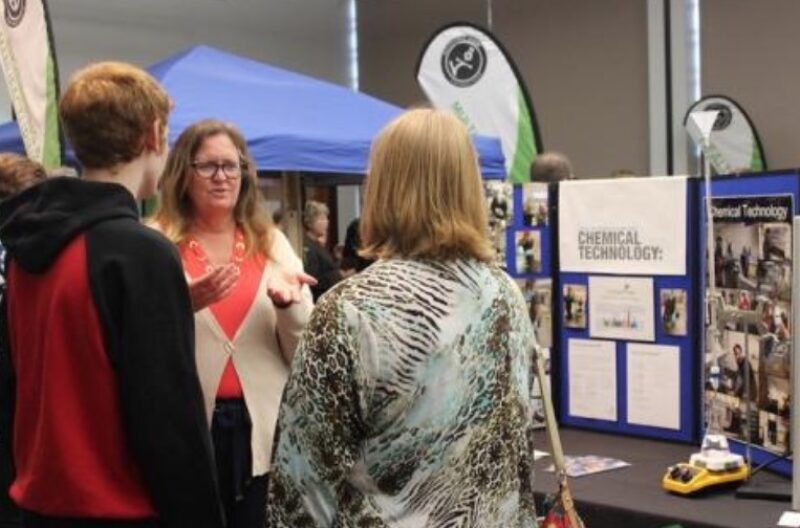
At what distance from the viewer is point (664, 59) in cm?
762

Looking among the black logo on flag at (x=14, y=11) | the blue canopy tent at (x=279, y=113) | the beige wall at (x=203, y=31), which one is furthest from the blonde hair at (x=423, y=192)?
the beige wall at (x=203, y=31)

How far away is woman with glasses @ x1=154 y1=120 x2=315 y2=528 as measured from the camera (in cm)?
182

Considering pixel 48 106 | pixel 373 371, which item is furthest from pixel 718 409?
pixel 48 106

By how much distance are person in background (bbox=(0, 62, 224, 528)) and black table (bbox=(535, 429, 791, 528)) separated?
33.0 inches

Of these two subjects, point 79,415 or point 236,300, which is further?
point 236,300

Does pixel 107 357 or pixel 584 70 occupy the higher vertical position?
pixel 584 70

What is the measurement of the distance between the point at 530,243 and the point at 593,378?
0.37 metres

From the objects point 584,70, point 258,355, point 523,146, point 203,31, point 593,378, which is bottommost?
point 593,378

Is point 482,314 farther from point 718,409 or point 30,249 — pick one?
point 718,409

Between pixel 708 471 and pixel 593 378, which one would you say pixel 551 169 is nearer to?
pixel 593 378

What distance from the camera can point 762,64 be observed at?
23.2ft

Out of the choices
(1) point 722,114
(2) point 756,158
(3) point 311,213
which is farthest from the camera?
(1) point 722,114

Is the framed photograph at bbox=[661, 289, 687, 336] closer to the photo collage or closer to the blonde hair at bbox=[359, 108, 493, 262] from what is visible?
the photo collage

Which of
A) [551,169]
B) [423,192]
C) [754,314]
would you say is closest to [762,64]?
[551,169]
